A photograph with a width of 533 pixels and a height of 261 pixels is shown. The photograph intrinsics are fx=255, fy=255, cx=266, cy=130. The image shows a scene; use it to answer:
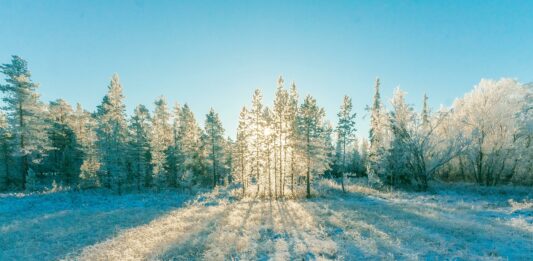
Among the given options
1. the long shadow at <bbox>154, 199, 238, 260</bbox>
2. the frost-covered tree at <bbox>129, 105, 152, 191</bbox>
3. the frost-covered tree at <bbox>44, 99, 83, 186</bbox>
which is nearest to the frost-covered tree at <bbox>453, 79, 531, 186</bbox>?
the long shadow at <bbox>154, 199, 238, 260</bbox>

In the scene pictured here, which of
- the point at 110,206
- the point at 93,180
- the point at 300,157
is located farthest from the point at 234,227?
the point at 93,180

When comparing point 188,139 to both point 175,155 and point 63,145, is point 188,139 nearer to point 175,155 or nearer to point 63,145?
point 175,155

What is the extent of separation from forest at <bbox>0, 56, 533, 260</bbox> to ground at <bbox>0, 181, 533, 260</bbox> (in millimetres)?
93

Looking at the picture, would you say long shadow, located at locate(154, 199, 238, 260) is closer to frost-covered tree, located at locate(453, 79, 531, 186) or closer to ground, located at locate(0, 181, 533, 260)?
ground, located at locate(0, 181, 533, 260)

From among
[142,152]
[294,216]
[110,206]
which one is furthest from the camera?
[142,152]

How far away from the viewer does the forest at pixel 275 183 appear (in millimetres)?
11211

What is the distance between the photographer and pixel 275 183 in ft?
104

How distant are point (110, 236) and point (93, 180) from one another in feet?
91.4

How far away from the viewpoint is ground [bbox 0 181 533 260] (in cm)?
977

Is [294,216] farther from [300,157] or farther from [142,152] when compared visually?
[142,152]

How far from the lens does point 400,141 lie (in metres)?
34.0

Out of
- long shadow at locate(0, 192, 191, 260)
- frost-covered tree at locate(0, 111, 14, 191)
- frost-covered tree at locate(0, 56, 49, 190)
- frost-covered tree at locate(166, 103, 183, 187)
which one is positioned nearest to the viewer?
long shadow at locate(0, 192, 191, 260)

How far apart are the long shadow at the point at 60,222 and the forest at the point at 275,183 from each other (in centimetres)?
12

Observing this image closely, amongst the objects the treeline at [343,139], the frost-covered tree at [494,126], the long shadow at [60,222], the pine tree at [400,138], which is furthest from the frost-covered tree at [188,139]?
the frost-covered tree at [494,126]
